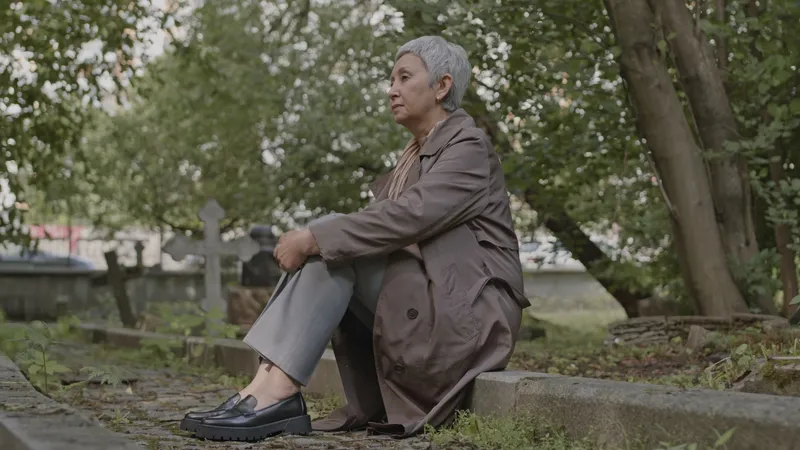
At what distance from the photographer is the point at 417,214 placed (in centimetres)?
371

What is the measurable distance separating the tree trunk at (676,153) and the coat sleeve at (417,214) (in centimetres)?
386

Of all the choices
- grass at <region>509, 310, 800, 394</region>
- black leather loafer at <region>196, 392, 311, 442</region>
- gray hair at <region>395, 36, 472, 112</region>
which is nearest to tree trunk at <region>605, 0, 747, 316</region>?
grass at <region>509, 310, 800, 394</region>

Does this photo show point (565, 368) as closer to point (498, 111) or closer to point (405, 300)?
point (405, 300)

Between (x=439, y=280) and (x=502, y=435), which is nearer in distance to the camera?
(x=502, y=435)

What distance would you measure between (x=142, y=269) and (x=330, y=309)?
16.6 m

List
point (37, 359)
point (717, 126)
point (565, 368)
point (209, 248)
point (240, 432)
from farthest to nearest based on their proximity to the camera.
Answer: point (209, 248) → point (717, 126) → point (565, 368) → point (37, 359) → point (240, 432)

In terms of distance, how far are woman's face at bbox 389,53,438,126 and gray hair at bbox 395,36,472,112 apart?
25 mm

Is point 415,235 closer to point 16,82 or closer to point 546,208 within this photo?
point 546,208

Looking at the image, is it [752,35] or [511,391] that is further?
[752,35]

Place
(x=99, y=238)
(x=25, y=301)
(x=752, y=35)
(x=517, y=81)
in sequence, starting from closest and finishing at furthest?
(x=752, y=35) → (x=517, y=81) → (x=25, y=301) → (x=99, y=238)

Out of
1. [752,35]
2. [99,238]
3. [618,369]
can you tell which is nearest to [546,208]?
[752,35]

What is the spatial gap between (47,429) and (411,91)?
1.85 metres

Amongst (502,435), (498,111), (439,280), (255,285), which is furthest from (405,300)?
(255,285)

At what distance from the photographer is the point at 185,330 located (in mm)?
9094
